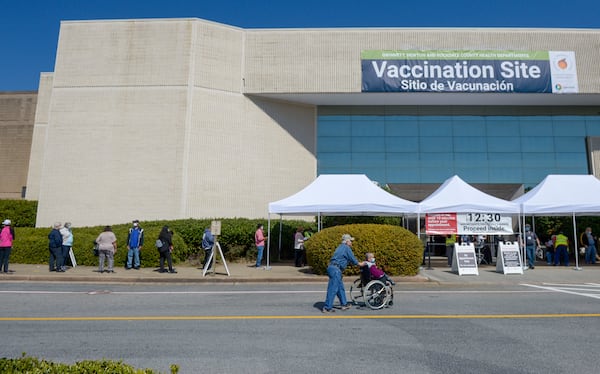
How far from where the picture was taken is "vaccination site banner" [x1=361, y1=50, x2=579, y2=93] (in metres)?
23.1

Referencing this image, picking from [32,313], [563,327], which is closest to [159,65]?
[32,313]

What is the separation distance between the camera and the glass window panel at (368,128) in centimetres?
2534

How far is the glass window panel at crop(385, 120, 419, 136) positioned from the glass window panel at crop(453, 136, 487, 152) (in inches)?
93.4

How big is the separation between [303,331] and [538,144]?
918 inches

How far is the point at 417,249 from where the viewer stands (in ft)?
45.1

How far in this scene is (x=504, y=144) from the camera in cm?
2505

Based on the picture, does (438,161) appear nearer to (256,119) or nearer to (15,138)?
(256,119)

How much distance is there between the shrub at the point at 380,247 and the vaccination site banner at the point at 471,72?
11643 mm

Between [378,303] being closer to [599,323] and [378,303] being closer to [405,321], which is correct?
[405,321]

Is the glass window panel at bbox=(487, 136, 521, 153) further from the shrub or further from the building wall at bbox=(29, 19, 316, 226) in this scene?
the shrub

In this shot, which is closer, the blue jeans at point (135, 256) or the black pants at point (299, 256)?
the blue jeans at point (135, 256)

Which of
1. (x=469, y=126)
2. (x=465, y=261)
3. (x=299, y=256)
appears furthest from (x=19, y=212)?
(x=469, y=126)

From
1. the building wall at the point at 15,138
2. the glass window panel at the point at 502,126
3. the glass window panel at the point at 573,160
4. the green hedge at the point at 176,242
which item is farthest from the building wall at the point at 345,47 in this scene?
the building wall at the point at 15,138

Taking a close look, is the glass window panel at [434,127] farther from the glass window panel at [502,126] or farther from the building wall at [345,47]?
the building wall at [345,47]
